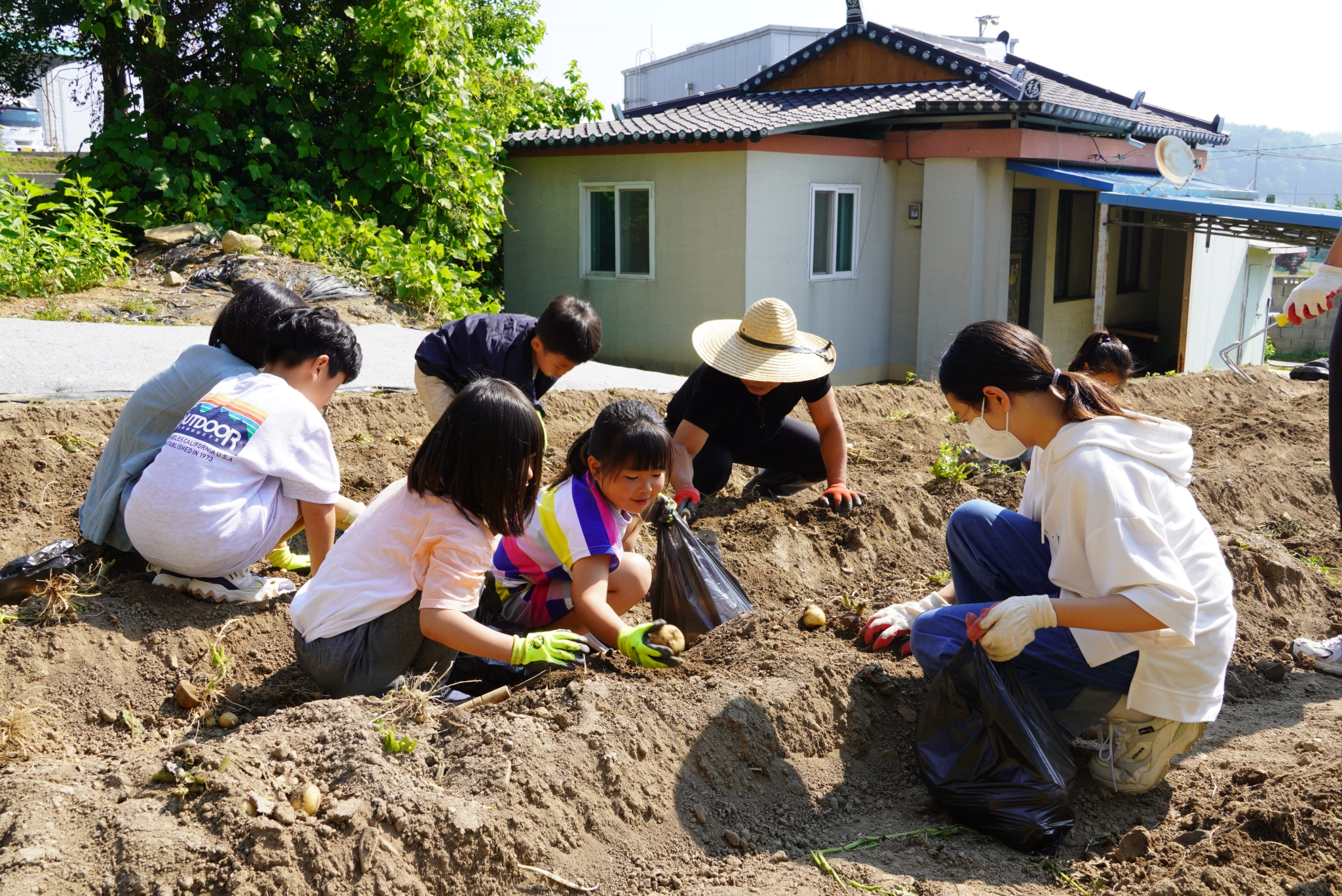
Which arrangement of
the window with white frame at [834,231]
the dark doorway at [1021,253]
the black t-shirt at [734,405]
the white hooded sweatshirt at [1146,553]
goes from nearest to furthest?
the white hooded sweatshirt at [1146,553]
the black t-shirt at [734,405]
the window with white frame at [834,231]
the dark doorway at [1021,253]

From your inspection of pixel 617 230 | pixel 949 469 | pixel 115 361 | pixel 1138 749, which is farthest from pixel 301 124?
pixel 1138 749

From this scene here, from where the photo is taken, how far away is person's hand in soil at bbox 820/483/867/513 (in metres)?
4.73

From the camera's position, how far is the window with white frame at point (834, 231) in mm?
11594

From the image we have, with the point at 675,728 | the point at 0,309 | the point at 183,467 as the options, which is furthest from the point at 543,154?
the point at 675,728

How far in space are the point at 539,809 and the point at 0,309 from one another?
7.42 meters

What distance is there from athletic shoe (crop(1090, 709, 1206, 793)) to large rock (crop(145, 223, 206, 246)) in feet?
32.3

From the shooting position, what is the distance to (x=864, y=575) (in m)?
4.57

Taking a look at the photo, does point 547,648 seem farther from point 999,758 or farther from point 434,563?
point 999,758

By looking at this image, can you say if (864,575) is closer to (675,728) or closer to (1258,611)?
(1258,611)

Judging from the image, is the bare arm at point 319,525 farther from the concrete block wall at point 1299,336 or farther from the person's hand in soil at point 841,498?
the concrete block wall at point 1299,336

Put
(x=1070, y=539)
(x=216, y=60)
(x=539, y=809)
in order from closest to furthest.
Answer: (x=539, y=809) → (x=1070, y=539) → (x=216, y=60)

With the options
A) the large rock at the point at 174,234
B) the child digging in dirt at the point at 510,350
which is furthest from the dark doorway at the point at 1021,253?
the child digging in dirt at the point at 510,350

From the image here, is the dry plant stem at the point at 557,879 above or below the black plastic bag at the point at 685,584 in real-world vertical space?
below

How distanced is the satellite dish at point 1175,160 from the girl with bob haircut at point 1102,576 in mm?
9733
